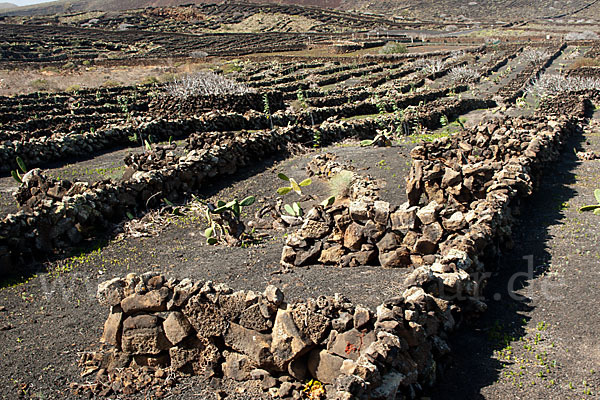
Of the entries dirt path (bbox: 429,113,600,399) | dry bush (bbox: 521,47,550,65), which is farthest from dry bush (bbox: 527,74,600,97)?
dirt path (bbox: 429,113,600,399)

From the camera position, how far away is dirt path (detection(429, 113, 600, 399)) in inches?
199

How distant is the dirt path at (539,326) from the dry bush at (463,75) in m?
27.4

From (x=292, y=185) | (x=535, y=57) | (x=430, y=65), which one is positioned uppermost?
(x=292, y=185)

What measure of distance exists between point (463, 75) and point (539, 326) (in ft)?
107

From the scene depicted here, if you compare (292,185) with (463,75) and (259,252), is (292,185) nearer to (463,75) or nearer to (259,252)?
(259,252)

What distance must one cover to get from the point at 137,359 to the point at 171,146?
11354 millimetres

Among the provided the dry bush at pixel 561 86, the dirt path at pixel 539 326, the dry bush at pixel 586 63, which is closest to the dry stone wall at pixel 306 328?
the dirt path at pixel 539 326

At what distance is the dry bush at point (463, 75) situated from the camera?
34791 millimetres

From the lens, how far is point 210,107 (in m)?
23.6

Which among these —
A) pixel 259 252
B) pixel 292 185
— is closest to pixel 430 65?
pixel 292 185

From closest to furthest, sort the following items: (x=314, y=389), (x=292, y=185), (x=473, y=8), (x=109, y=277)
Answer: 1. (x=314, y=389)
2. (x=109, y=277)
3. (x=292, y=185)
4. (x=473, y=8)

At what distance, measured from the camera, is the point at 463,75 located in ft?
118

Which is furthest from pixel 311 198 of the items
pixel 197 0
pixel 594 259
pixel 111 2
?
pixel 111 2

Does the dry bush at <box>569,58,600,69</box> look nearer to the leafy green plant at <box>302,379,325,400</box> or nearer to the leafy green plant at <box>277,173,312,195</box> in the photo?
the leafy green plant at <box>277,173,312,195</box>
